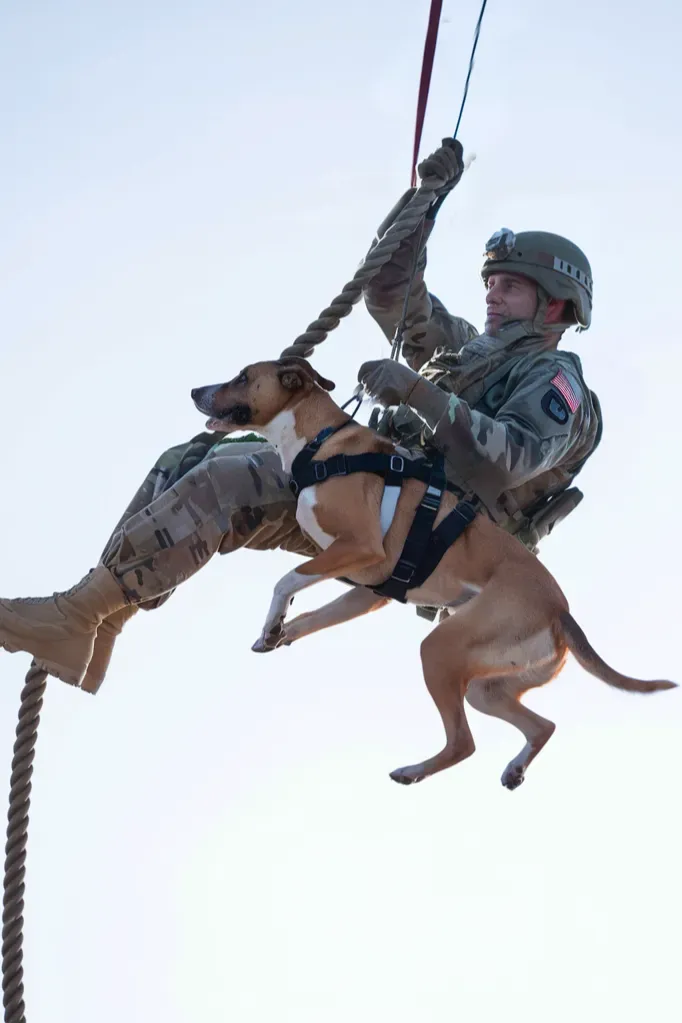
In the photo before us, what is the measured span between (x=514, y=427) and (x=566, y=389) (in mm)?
433

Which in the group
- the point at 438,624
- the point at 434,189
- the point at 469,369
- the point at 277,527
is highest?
the point at 434,189

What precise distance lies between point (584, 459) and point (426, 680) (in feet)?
5.32

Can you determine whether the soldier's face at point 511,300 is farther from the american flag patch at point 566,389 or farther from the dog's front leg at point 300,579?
the dog's front leg at point 300,579

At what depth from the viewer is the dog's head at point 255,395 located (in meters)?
8.87

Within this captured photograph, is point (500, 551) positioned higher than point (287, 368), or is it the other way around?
point (287, 368)

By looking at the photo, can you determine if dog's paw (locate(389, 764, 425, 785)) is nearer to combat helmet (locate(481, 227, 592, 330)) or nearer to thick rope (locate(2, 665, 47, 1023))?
thick rope (locate(2, 665, 47, 1023))

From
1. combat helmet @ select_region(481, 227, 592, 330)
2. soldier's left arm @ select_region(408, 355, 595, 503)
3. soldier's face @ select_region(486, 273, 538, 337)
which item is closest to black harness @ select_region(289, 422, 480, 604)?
soldier's left arm @ select_region(408, 355, 595, 503)

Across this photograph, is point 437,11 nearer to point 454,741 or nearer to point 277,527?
point 277,527

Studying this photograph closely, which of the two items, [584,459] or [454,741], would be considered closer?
[454,741]

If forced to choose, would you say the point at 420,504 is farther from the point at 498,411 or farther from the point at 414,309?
the point at 414,309

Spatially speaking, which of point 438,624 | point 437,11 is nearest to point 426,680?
point 438,624

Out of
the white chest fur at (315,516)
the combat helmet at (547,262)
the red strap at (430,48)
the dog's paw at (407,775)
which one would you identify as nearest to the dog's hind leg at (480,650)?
the dog's paw at (407,775)

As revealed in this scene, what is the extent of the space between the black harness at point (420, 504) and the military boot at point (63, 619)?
0.99 meters

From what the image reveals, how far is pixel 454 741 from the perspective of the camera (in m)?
8.48
